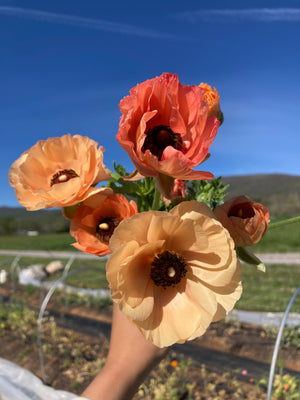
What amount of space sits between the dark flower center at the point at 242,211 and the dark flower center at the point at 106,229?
0.15 meters

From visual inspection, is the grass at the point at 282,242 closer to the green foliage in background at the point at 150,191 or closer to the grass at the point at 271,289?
the grass at the point at 271,289

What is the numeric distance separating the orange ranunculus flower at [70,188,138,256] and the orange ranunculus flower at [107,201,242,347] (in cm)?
8

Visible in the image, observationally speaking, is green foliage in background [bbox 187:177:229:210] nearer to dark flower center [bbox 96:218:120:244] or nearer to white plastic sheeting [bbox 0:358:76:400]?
dark flower center [bbox 96:218:120:244]

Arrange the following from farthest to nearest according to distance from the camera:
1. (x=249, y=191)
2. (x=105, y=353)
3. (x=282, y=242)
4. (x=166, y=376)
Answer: (x=249, y=191) → (x=282, y=242) → (x=105, y=353) → (x=166, y=376)

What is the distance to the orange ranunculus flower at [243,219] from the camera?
0.45 m

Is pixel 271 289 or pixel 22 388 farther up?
pixel 22 388

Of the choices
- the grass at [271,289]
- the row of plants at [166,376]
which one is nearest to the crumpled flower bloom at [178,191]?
the row of plants at [166,376]

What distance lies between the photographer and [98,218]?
50 cm

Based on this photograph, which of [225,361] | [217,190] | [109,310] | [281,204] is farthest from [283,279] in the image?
[281,204]

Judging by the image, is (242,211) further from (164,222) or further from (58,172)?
(58,172)

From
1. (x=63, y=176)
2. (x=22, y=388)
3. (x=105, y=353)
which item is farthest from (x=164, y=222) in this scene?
(x=105, y=353)

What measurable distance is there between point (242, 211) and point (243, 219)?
2 cm

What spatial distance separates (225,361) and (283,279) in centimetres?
369

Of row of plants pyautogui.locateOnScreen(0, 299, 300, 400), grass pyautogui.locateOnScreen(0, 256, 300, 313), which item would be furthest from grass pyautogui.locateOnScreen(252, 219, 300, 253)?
row of plants pyautogui.locateOnScreen(0, 299, 300, 400)
